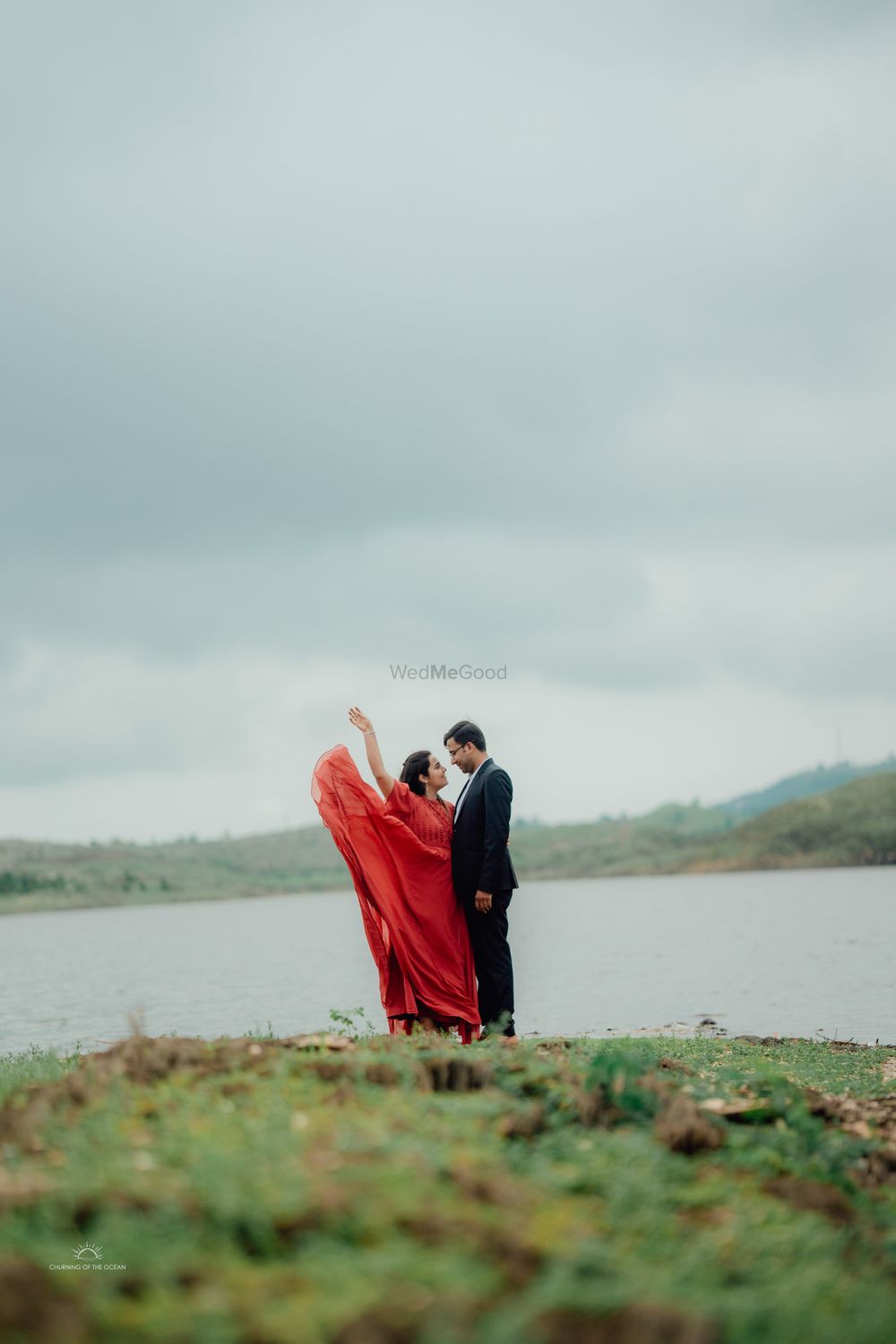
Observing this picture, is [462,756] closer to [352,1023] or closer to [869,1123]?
[352,1023]

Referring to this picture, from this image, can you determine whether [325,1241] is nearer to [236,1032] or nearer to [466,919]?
[466,919]

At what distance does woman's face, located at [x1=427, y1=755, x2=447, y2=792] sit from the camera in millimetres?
11844

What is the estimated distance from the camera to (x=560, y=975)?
31688mm

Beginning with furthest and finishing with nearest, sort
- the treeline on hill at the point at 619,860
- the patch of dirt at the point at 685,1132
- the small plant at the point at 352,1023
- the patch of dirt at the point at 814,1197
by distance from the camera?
1. the treeline on hill at the point at 619,860
2. the small plant at the point at 352,1023
3. the patch of dirt at the point at 685,1132
4. the patch of dirt at the point at 814,1197

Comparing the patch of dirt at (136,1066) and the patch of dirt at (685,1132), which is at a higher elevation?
the patch of dirt at (136,1066)

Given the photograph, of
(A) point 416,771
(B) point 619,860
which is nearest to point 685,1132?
(A) point 416,771

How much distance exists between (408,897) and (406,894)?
1.2 inches

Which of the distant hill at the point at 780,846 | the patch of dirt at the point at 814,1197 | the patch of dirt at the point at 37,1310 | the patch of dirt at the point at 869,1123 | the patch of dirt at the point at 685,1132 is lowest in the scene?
the distant hill at the point at 780,846

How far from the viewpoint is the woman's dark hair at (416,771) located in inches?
466

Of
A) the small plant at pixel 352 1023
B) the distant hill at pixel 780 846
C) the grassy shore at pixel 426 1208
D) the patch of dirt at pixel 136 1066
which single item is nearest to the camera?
the grassy shore at pixel 426 1208

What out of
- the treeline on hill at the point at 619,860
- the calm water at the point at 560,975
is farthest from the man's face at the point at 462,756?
the treeline on hill at the point at 619,860

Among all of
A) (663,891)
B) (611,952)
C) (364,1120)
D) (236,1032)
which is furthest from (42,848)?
(364,1120)

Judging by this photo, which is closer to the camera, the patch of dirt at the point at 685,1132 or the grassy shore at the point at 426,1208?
the grassy shore at the point at 426,1208

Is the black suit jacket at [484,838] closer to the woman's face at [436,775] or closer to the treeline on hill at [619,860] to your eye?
the woman's face at [436,775]
